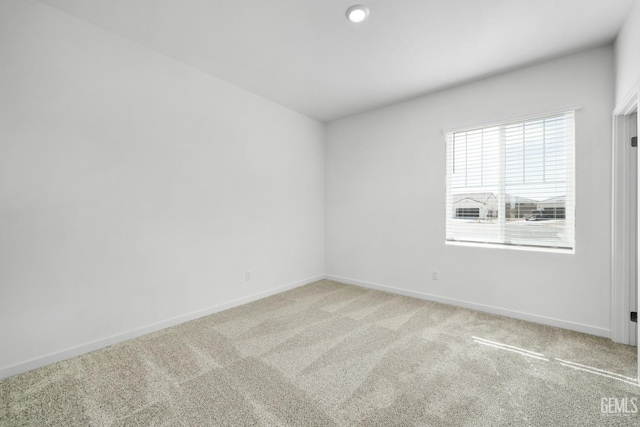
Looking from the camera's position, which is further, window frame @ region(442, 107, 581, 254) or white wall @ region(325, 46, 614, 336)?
window frame @ region(442, 107, 581, 254)

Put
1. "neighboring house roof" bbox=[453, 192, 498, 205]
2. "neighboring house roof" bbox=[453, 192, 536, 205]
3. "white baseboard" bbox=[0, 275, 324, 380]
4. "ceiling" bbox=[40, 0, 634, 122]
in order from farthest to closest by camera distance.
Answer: "neighboring house roof" bbox=[453, 192, 498, 205], "neighboring house roof" bbox=[453, 192, 536, 205], "ceiling" bbox=[40, 0, 634, 122], "white baseboard" bbox=[0, 275, 324, 380]

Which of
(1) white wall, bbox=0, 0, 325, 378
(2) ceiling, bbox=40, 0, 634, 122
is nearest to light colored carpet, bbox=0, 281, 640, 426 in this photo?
(1) white wall, bbox=0, 0, 325, 378

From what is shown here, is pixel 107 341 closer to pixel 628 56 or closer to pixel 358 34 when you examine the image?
pixel 358 34

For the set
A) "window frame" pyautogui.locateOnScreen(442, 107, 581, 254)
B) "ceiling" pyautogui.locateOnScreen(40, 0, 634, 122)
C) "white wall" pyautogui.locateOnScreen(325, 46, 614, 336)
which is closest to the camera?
"ceiling" pyautogui.locateOnScreen(40, 0, 634, 122)

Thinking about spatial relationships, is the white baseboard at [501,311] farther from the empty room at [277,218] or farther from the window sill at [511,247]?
the window sill at [511,247]

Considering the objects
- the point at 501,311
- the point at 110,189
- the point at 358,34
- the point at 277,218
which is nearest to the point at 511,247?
the point at 501,311

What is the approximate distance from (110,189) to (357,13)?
255cm

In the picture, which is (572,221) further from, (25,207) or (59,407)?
(25,207)

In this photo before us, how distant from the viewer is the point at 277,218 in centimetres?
395

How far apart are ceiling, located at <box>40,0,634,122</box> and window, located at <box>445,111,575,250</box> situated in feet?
2.30

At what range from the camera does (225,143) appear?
327 centimetres

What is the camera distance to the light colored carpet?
1.57 metres

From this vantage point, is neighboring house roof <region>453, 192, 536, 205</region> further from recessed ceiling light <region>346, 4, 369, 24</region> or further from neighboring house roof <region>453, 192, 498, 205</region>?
recessed ceiling light <region>346, 4, 369, 24</region>

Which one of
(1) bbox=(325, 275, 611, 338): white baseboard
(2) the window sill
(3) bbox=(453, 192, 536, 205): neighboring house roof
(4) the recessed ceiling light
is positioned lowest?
(1) bbox=(325, 275, 611, 338): white baseboard
